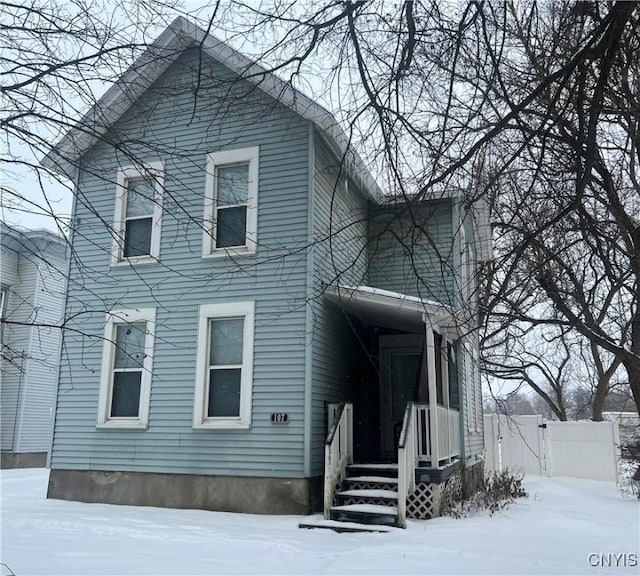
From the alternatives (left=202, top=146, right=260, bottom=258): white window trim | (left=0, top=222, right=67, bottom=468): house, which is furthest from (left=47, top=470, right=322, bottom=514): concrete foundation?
(left=0, top=222, right=67, bottom=468): house

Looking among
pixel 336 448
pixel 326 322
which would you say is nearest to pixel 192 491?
pixel 336 448

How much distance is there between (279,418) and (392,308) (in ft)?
7.90

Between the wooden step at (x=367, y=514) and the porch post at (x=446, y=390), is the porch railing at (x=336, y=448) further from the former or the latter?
the porch post at (x=446, y=390)

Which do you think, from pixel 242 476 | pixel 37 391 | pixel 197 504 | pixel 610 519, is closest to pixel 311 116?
pixel 242 476

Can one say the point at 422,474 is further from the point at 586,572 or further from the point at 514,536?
the point at 586,572

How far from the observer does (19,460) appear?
18172mm

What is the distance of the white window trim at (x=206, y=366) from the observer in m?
8.94

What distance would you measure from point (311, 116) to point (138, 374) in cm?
517

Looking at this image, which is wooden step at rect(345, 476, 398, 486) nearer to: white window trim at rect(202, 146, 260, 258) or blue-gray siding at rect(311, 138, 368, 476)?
blue-gray siding at rect(311, 138, 368, 476)

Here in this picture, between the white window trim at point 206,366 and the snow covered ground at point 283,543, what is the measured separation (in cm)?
134

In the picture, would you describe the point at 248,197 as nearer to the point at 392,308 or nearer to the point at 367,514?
the point at 392,308

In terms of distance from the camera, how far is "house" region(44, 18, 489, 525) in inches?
340

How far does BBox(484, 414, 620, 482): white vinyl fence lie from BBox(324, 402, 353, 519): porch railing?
6.58 metres

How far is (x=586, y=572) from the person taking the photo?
5531mm
